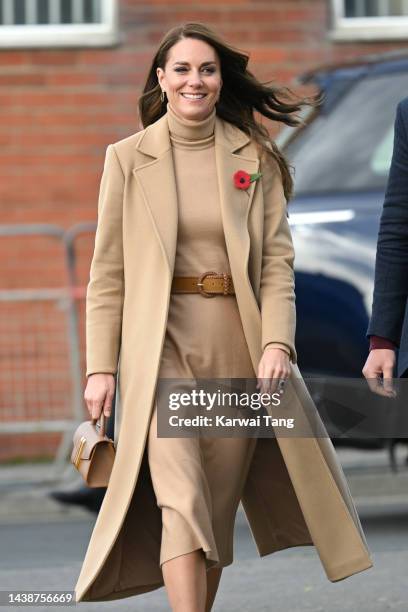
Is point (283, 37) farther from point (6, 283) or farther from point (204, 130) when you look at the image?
point (204, 130)

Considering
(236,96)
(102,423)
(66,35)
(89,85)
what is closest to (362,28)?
(89,85)

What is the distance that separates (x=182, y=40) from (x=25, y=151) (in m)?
6.29

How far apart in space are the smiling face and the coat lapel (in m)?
0.10

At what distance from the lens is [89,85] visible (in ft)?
37.0

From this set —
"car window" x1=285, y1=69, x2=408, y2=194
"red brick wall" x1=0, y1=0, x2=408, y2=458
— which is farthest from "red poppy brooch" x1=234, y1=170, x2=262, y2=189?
"red brick wall" x1=0, y1=0, x2=408, y2=458

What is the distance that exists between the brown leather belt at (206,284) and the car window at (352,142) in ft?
9.58

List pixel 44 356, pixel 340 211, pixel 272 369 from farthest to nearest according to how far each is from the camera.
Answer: pixel 44 356
pixel 340 211
pixel 272 369

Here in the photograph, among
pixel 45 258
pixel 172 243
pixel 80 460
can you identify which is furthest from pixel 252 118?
pixel 45 258

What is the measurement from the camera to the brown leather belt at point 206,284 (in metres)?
4.93

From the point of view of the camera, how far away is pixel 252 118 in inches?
205

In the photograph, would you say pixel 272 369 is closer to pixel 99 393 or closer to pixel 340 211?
pixel 99 393

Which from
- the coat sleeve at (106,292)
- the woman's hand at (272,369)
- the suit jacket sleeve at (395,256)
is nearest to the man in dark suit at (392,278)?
the suit jacket sleeve at (395,256)

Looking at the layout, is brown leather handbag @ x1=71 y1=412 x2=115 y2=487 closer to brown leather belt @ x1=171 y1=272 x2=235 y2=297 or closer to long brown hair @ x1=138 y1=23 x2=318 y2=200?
brown leather belt @ x1=171 y1=272 x2=235 y2=297

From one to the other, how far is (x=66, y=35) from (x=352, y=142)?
12.5 feet
